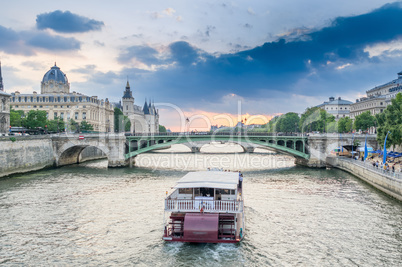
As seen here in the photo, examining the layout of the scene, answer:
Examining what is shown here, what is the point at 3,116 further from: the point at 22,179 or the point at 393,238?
the point at 393,238

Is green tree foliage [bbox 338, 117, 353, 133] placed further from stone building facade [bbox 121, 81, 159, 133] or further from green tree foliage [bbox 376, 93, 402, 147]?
stone building facade [bbox 121, 81, 159, 133]

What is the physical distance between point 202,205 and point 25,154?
38.0 m

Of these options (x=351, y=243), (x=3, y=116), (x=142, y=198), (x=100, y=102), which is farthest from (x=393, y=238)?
(x=100, y=102)

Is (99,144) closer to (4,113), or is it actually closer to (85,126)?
(4,113)

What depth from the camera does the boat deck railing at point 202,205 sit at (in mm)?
20266

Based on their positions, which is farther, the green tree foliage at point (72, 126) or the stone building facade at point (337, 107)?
the stone building facade at point (337, 107)

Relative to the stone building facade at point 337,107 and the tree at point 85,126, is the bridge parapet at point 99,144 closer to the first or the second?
the tree at point 85,126

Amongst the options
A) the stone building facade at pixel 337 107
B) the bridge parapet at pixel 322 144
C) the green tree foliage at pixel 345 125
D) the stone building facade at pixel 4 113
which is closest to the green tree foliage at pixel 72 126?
the stone building facade at pixel 4 113

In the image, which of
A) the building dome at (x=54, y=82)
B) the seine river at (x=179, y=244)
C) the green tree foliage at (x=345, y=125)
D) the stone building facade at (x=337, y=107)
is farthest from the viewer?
the stone building facade at (x=337, y=107)

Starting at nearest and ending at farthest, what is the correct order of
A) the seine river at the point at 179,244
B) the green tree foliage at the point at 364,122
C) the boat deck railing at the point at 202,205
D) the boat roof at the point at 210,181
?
the seine river at the point at 179,244 < the boat deck railing at the point at 202,205 < the boat roof at the point at 210,181 < the green tree foliage at the point at 364,122

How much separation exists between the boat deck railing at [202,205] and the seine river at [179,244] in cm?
192

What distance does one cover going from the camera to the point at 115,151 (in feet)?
186

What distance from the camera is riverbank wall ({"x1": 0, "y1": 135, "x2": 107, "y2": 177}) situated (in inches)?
1777

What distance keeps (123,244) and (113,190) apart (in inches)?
663
